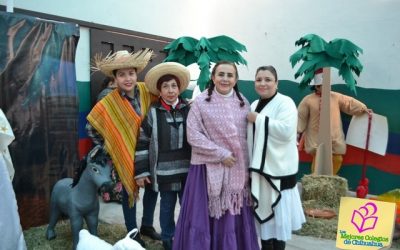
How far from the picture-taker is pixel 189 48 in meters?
3.79

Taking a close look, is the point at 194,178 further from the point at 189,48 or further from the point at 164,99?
the point at 189,48

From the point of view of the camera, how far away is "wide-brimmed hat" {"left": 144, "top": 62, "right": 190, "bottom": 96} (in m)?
2.81

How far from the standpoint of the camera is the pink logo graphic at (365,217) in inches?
89.4

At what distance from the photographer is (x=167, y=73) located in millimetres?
2820

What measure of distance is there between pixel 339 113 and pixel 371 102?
1.46 ft

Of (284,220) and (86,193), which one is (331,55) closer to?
(284,220)

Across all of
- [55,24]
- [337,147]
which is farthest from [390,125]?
[55,24]

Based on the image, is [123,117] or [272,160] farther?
[123,117]

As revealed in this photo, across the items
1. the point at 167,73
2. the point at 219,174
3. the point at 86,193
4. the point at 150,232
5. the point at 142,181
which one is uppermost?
the point at 167,73

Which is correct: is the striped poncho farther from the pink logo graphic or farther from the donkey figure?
the pink logo graphic

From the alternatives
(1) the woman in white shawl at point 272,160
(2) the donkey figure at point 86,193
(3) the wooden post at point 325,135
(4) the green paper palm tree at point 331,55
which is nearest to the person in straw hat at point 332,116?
(3) the wooden post at point 325,135

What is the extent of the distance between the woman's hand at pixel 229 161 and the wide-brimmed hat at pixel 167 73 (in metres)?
0.75

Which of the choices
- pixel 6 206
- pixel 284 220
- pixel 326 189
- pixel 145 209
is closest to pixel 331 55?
pixel 326 189

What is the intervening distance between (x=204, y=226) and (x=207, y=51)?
177 centimetres
